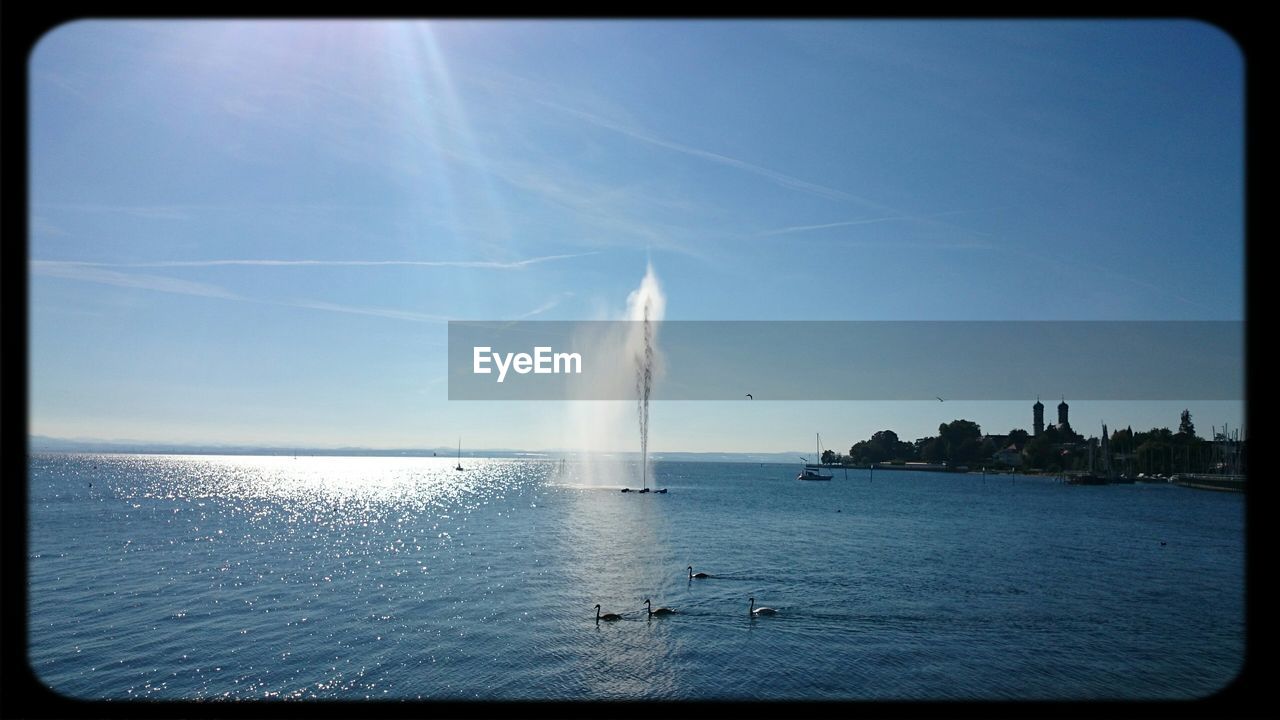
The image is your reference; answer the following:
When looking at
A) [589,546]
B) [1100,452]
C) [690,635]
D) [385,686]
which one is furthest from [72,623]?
[1100,452]

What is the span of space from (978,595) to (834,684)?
11.4m

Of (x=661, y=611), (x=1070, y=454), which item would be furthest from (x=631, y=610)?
(x=1070, y=454)

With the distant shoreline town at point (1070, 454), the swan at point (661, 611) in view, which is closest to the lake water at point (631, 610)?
the swan at point (661, 611)

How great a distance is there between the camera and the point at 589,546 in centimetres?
3328

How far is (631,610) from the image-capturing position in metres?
20.9

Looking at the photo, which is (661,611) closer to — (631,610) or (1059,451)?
(631,610)

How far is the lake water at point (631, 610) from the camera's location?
15.1m

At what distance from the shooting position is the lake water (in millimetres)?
15062

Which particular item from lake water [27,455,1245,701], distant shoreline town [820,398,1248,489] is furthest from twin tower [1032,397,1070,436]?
lake water [27,455,1245,701]

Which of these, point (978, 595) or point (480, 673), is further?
point (978, 595)

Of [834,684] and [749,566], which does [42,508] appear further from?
[834,684]

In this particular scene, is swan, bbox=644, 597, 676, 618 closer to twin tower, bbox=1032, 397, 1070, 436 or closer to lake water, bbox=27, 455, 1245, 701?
lake water, bbox=27, 455, 1245, 701

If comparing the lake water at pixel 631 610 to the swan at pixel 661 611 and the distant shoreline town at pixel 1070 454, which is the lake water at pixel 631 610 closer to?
the swan at pixel 661 611

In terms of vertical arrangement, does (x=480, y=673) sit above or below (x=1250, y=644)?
below
